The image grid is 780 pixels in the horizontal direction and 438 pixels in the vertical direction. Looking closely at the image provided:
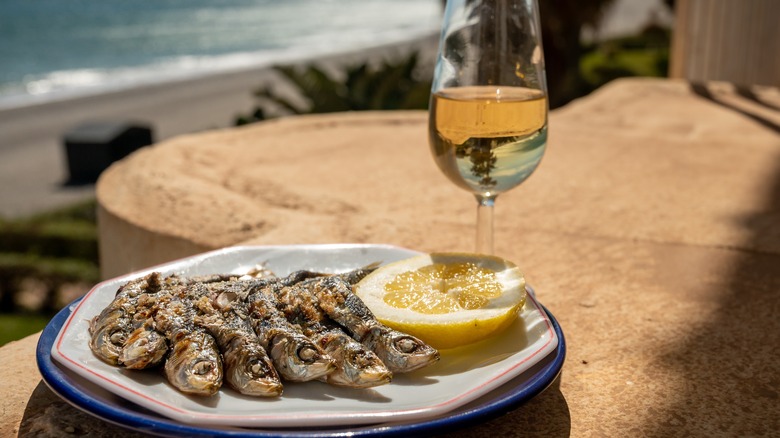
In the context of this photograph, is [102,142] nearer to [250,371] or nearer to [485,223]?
[485,223]

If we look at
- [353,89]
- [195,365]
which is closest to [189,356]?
[195,365]

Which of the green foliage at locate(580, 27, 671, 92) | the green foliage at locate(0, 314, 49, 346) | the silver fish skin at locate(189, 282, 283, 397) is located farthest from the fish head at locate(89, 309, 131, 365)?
the green foliage at locate(580, 27, 671, 92)

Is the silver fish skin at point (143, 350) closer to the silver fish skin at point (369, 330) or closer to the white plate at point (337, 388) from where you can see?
the white plate at point (337, 388)

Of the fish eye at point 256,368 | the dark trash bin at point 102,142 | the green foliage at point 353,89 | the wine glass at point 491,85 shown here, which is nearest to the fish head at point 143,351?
the fish eye at point 256,368

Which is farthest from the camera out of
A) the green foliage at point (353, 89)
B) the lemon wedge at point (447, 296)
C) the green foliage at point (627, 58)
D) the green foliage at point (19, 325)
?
the green foliage at point (627, 58)

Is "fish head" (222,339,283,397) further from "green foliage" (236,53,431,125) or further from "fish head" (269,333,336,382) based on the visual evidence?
"green foliage" (236,53,431,125)
